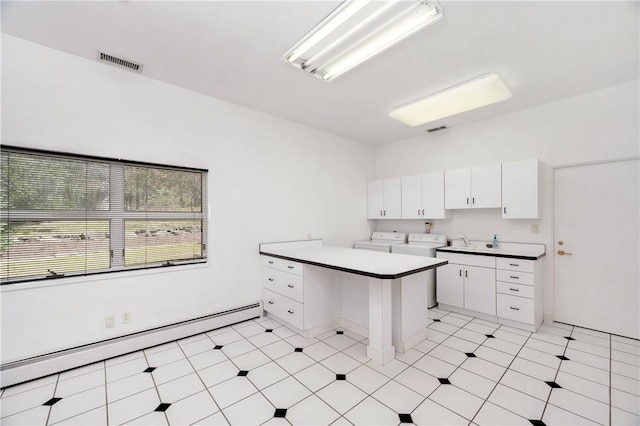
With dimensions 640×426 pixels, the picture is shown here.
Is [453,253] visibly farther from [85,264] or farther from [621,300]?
[85,264]

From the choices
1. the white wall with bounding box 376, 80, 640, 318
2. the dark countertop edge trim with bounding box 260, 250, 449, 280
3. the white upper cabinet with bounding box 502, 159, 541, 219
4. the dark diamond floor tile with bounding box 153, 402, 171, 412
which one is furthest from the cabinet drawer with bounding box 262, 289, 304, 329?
the white upper cabinet with bounding box 502, 159, 541, 219

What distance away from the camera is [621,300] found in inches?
122

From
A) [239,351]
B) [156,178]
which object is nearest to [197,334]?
[239,351]

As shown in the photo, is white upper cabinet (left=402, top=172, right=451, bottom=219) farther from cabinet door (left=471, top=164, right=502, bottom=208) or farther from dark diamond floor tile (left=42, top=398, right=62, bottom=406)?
dark diamond floor tile (left=42, top=398, right=62, bottom=406)

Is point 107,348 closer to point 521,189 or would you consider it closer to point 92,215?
point 92,215

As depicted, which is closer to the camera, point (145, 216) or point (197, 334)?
point (145, 216)

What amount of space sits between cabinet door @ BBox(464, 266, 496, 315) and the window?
3.62 meters

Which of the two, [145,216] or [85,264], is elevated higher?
[145,216]

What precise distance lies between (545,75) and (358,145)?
2991mm

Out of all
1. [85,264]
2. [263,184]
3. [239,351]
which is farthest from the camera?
[263,184]

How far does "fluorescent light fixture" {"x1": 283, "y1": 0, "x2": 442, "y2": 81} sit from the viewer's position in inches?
73.3

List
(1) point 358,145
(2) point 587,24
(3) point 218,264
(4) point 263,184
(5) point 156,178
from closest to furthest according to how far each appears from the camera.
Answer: (2) point 587,24
(5) point 156,178
(3) point 218,264
(4) point 263,184
(1) point 358,145

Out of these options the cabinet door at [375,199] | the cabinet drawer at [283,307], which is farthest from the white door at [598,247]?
the cabinet drawer at [283,307]

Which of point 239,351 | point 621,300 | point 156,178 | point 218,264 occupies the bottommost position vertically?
point 239,351
